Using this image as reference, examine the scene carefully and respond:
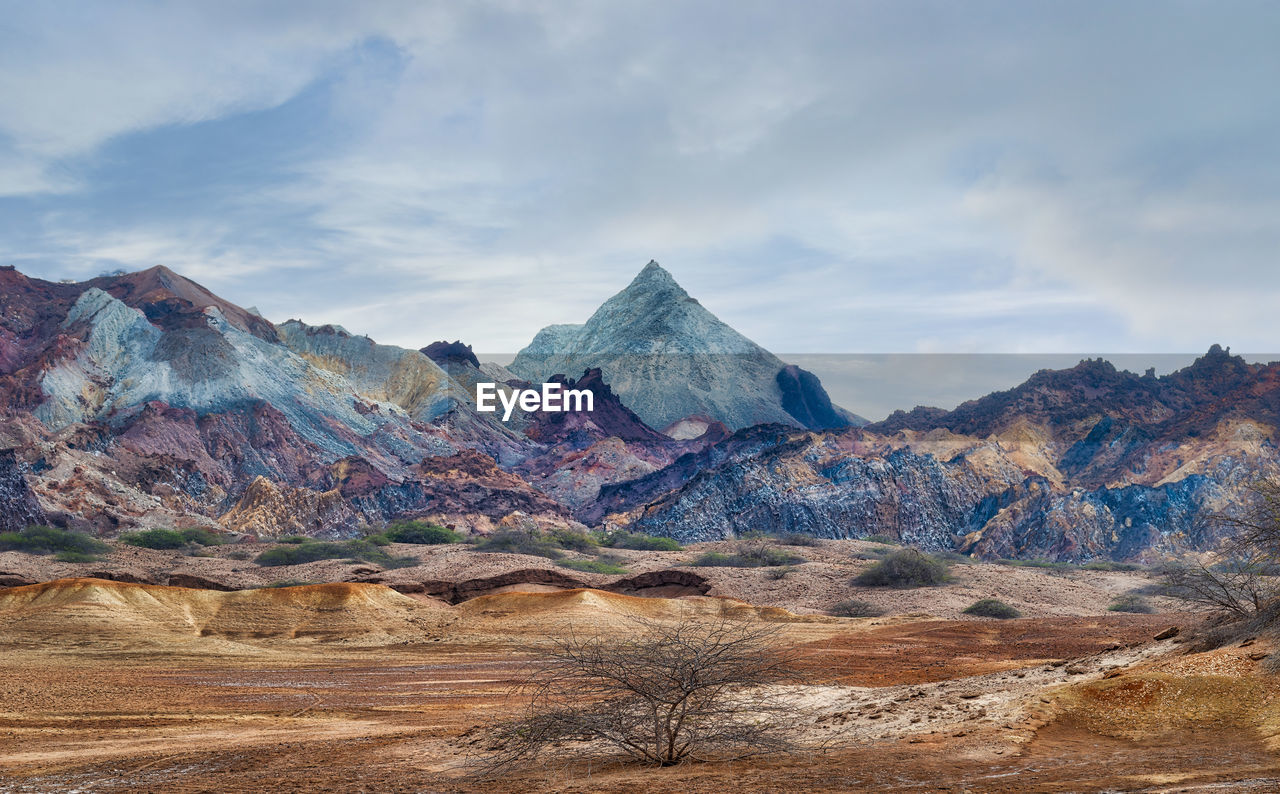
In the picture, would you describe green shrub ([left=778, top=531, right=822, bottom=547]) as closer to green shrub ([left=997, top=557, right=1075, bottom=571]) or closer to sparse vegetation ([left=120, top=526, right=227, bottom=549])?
green shrub ([left=997, top=557, right=1075, bottom=571])

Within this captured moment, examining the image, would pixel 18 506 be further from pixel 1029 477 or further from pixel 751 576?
pixel 1029 477

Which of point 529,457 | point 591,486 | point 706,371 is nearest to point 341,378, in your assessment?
point 529,457

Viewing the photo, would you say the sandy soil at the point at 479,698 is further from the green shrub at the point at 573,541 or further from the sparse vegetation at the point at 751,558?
the green shrub at the point at 573,541

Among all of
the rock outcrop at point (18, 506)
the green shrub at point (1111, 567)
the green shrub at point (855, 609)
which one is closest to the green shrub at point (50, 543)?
→ the rock outcrop at point (18, 506)

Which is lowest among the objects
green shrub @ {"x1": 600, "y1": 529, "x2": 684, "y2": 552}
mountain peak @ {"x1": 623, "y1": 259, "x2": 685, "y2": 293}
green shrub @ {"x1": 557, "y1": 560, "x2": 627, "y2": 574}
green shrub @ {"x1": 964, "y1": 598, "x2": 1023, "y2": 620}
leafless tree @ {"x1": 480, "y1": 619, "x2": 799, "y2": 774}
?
green shrub @ {"x1": 600, "y1": 529, "x2": 684, "y2": 552}

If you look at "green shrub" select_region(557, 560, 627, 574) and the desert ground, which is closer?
the desert ground

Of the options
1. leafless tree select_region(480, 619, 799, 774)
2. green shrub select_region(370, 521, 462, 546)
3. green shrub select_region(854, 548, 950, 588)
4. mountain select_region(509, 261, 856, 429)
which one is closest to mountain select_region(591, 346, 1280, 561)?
green shrub select_region(370, 521, 462, 546)

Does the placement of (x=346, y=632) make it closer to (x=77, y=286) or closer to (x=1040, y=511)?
(x=1040, y=511)
